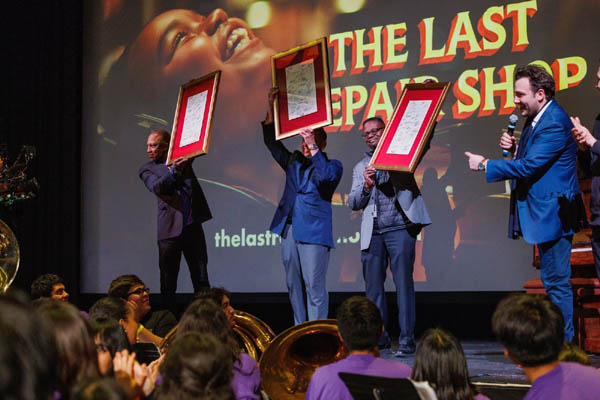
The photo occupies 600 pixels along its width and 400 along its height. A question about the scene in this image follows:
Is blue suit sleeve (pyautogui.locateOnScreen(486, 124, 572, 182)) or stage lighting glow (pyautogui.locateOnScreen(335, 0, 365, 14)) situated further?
stage lighting glow (pyautogui.locateOnScreen(335, 0, 365, 14))

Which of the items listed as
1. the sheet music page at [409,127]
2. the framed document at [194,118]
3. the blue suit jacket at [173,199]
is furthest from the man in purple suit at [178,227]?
the sheet music page at [409,127]

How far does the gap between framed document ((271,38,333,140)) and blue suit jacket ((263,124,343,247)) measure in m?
0.23

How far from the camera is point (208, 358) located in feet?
5.33

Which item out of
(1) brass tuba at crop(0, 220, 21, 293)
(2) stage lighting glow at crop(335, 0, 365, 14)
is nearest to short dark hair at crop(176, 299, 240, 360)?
(1) brass tuba at crop(0, 220, 21, 293)

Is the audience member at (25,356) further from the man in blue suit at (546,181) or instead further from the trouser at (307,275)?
the trouser at (307,275)

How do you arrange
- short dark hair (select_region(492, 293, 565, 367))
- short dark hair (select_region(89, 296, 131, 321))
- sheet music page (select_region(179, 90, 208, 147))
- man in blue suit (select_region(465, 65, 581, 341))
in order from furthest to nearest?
1. sheet music page (select_region(179, 90, 208, 147))
2. man in blue suit (select_region(465, 65, 581, 341))
3. short dark hair (select_region(89, 296, 131, 321))
4. short dark hair (select_region(492, 293, 565, 367))

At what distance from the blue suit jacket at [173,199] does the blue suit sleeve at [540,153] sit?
236cm

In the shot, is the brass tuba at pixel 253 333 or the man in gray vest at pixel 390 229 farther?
the man in gray vest at pixel 390 229

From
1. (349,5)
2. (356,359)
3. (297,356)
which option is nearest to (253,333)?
(297,356)

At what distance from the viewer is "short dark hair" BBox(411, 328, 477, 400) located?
2.01 meters

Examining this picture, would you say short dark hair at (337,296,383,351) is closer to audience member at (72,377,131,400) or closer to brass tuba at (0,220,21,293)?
audience member at (72,377,131,400)

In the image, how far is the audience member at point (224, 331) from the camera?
242 cm

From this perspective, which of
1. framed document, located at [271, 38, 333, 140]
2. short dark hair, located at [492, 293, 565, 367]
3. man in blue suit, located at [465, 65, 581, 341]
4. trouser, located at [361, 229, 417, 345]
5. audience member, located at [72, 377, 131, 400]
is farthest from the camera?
framed document, located at [271, 38, 333, 140]

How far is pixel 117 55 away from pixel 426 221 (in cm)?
498
